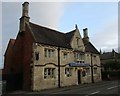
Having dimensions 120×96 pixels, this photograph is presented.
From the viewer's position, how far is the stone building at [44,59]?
2338 cm

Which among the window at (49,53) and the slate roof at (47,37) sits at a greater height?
the slate roof at (47,37)

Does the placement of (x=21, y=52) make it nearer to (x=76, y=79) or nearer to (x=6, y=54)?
(x=6, y=54)

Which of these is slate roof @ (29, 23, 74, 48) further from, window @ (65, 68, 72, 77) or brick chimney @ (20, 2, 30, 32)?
window @ (65, 68, 72, 77)

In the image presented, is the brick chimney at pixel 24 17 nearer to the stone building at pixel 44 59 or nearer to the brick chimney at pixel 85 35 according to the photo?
the stone building at pixel 44 59

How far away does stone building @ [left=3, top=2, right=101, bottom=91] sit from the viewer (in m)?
23.4

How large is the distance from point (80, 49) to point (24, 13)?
39.4 feet

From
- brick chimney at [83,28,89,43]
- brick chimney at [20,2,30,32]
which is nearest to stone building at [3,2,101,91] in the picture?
brick chimney at [20,2,30,32]

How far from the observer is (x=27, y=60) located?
80.1ft

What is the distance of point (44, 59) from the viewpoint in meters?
24.2

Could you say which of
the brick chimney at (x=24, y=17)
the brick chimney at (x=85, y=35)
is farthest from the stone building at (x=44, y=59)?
the brick chimney at (x=85, y=35)

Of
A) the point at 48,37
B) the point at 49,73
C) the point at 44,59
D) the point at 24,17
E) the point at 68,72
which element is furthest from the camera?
the point at 68,72

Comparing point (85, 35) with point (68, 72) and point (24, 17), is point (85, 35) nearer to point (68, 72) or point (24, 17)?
point (68, 72)

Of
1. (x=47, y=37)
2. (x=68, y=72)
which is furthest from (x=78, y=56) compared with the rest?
(x=47, y=37)

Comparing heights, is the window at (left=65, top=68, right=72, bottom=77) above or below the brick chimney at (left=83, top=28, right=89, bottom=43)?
below
